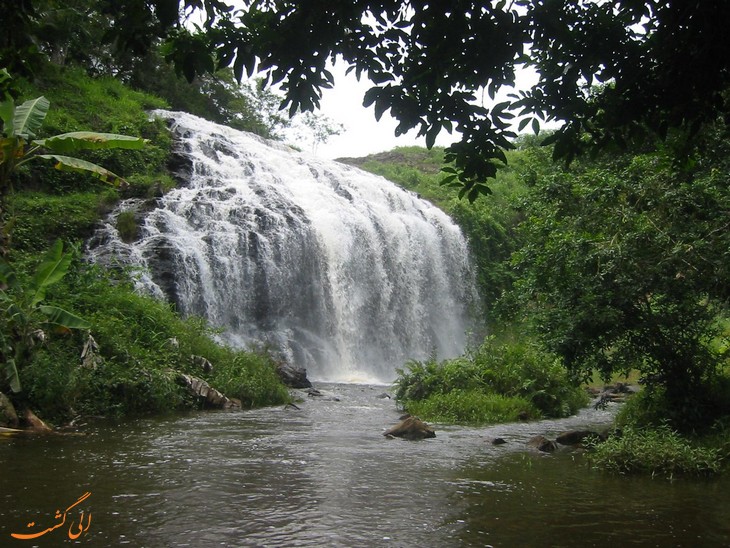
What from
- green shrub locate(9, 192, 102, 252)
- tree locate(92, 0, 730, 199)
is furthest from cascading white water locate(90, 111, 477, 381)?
tree locate(92, 0, 730, 199)

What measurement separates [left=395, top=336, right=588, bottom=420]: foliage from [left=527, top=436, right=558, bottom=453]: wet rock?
304 centimetres

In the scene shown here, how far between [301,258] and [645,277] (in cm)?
1262

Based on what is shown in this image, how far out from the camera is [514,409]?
1226 cm

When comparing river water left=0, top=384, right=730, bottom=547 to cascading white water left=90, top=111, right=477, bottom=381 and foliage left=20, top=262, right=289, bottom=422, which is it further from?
cascading white water left=90, top=111, right=477, bottom=381

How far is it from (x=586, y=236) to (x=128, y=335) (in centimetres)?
789

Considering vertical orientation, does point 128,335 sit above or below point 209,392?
above

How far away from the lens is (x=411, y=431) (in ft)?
30.8

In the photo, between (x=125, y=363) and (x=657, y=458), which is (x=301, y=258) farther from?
(x=657, y=458)

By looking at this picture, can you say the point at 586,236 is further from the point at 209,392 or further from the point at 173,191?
the point at 173,191

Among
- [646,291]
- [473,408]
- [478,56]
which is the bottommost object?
[473,408]

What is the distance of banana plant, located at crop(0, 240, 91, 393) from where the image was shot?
893cm

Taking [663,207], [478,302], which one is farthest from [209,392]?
[478,302]

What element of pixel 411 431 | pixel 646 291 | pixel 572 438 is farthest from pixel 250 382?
pixel 646 291

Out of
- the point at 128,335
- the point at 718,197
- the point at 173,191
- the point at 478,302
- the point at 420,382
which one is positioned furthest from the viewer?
the point at 478,302
